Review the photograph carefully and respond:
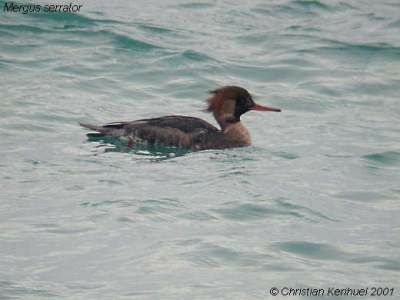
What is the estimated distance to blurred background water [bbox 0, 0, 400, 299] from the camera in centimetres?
952

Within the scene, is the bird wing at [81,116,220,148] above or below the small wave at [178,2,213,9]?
below

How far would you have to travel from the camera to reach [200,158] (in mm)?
13555

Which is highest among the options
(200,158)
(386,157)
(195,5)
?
(195,5)

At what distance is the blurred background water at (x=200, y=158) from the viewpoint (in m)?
9.52

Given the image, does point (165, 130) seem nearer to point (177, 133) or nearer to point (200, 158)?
point (177, 133)

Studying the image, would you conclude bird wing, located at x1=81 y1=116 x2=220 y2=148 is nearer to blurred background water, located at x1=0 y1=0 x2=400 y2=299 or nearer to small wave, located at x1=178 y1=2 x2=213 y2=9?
blurred background water, located at x1=0 y1=0 x2=400 y2=299

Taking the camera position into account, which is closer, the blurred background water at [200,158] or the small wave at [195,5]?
the blurred background water at [200,158]

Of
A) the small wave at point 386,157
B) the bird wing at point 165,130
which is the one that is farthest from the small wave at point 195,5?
the small wave at point 386,157

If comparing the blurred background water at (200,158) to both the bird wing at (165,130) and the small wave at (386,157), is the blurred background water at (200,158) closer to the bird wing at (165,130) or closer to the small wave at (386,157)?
the small wave at (386,157)

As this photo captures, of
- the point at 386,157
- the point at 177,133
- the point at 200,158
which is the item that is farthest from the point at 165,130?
the point at 386,157

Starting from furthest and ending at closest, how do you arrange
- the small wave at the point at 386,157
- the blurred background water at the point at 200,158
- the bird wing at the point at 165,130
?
the bird wing at the point at 165,130, the small wave at the point at 386,157, the blurred background water at the point at 200,158

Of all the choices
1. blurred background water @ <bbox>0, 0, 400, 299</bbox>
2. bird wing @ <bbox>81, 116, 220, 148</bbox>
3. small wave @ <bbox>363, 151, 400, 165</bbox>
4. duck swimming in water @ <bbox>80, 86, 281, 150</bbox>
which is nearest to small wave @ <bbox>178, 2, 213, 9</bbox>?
blurred background water @ <bbox>0, 0, 400, 299</bbox>

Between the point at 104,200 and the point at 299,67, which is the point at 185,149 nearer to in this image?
the point at 104,200

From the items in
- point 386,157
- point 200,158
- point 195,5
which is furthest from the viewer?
point 195,5
